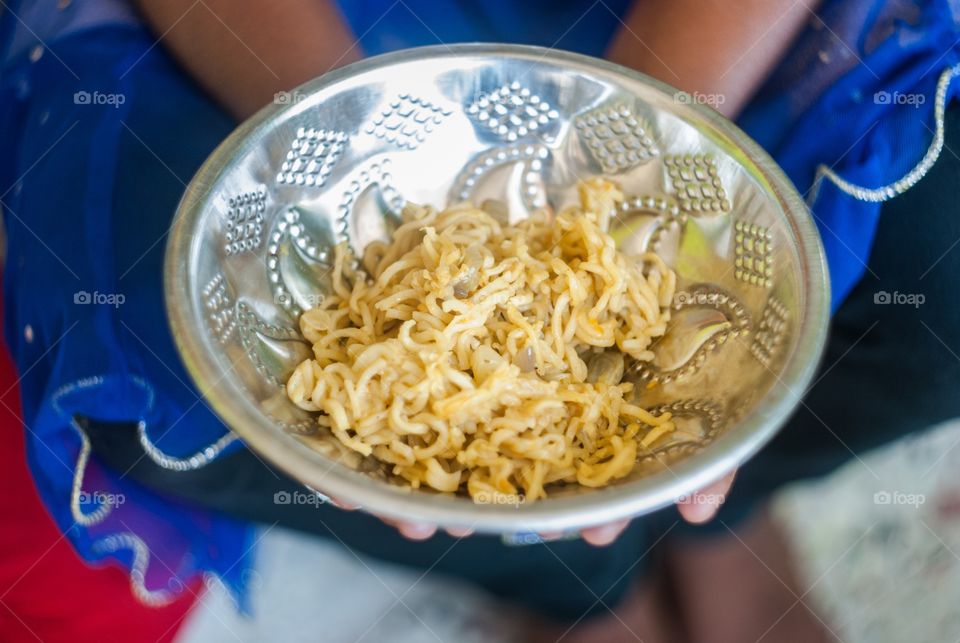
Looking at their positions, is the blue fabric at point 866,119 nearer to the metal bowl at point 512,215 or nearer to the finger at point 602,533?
the metal bowl at point 512,215

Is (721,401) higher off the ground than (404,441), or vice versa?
(404,441)

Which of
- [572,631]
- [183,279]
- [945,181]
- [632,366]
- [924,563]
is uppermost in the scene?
[183,279]

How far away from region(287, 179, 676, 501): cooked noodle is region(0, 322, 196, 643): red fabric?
22.1 inches

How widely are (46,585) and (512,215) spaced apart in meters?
0.81

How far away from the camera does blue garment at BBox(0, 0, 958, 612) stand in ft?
3.08

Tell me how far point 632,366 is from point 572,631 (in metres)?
0.61

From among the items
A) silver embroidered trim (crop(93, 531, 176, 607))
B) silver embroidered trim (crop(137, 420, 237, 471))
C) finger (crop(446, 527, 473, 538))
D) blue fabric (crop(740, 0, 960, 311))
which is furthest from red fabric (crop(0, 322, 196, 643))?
blue fabric (crop(740, 0, 960, 311))

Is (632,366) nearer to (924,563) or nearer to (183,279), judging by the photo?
(183,279)

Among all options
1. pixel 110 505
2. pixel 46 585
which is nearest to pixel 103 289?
pixel 110 505

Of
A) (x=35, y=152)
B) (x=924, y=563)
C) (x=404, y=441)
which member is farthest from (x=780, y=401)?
(x=924, y=563)

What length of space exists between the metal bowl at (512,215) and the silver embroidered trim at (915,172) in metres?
0.25

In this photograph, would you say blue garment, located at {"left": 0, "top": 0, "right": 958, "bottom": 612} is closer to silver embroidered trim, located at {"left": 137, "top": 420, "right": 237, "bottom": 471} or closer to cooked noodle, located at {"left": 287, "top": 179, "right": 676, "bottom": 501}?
silver embroidered trim, located at {"left": 137, "top": 420, "right": 237, "bottom": 471}

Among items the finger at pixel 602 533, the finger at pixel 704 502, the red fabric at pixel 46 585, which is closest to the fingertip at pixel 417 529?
the finger at pixel 602 533

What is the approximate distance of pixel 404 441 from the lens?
0.77 metres
